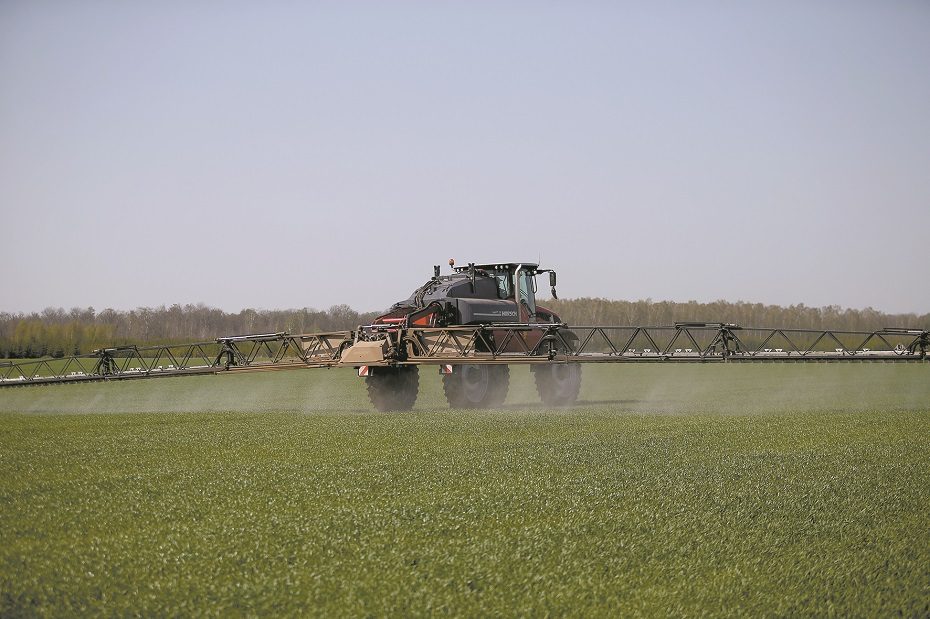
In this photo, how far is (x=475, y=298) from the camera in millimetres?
19703

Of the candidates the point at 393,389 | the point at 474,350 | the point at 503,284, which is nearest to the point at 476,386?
the point at 393,389

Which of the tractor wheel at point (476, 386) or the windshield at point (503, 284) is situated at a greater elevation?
the windshield at point (503, 284)

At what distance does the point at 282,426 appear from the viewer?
14656 millimetres

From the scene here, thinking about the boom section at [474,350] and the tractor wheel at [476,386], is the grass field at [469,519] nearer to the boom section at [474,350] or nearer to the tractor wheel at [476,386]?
the boom section at [474,350]

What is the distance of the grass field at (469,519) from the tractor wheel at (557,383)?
569cm

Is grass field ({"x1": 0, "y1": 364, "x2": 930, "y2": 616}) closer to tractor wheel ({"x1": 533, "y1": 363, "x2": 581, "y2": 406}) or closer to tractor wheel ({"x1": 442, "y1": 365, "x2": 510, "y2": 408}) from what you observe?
tractor wheel ({"x1": 442, "y1": 365, "x2": 510, "y2": 408})

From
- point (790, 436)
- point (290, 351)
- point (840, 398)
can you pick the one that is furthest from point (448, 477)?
point (840, 398)

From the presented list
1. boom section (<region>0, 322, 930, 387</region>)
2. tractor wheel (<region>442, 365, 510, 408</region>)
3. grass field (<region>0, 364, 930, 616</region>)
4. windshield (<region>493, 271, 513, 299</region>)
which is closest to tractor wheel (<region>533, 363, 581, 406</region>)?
boom section (<region>0, 322, 930, 387</region>)

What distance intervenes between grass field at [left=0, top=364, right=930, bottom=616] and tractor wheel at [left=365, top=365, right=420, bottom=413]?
4.02m

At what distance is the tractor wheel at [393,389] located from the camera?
18759 millimetres

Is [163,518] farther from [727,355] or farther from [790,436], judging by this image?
[727,355]

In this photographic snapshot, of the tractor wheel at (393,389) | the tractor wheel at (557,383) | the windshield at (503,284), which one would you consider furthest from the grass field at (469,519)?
the windshield at (503,284)

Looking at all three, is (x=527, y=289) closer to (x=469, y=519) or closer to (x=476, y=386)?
(x=476, y=386)

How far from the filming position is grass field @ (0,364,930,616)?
209 inches
